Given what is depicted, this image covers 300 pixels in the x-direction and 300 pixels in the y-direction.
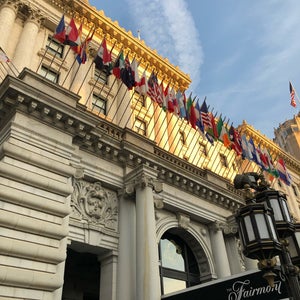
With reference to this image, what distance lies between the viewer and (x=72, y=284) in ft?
65.4

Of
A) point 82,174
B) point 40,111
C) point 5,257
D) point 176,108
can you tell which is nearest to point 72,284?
point 82,174

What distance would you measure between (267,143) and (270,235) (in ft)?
135

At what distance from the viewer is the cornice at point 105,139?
→ 14.4 metres

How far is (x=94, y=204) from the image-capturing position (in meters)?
16.7

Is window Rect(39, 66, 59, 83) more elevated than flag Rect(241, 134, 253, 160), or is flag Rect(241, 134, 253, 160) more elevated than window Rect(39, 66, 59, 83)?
window Rect(39, 66, 59, 83)

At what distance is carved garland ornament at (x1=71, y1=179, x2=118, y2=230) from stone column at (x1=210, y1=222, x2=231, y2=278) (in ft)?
25.3

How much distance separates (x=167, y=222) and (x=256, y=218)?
13.8 metres

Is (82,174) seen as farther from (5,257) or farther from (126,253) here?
(5,257)

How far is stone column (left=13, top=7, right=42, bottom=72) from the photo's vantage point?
21.3 meters

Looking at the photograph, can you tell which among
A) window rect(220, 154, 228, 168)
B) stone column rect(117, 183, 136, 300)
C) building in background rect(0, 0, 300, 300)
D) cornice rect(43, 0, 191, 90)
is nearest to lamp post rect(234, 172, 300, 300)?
building in background rect(0, 0, 300, 300)

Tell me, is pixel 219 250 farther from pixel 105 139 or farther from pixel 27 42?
pixel 27 42

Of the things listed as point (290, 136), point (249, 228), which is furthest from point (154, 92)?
point (290, 136)

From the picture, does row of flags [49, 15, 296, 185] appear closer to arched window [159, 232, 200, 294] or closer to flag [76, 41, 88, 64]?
flag [76, 41, 88, 64]

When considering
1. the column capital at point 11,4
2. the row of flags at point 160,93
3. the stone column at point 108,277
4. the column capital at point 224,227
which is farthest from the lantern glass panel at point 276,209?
the column capital at point 11,4
